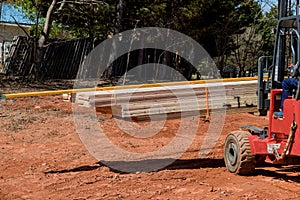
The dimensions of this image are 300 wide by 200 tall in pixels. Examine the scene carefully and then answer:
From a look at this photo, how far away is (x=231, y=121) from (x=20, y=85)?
10043 millimetres

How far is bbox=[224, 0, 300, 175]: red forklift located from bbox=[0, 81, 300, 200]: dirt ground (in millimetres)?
371

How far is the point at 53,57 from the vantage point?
25859mm

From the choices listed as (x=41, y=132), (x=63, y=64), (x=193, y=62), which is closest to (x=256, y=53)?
(x=193, y=62)

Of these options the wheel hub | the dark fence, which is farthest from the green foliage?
the wheel hub

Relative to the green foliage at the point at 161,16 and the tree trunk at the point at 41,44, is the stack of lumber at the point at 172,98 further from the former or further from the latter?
the tree trunk at the point at 41,44

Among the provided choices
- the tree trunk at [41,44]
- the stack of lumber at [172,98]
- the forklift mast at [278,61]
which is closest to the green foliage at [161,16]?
the tree trunk at [41,44]

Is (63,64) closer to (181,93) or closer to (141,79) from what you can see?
(141,79)

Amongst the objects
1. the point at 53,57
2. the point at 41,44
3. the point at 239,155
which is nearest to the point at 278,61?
the point at 239,155

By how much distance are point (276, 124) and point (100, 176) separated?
121 inches

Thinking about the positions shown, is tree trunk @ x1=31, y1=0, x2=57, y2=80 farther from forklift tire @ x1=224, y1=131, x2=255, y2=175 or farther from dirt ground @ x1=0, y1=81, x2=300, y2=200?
forklift tire @ x1=224, y1=131, x2=255, y2=175

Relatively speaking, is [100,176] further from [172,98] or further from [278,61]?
[172,98]

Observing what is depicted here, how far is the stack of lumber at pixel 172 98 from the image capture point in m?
10.7

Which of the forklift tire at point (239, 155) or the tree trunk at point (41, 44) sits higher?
the tree trunk at point (41, 44)

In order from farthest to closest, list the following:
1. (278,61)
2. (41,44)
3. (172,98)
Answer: (41,44) → (172,98) → (278,61)
